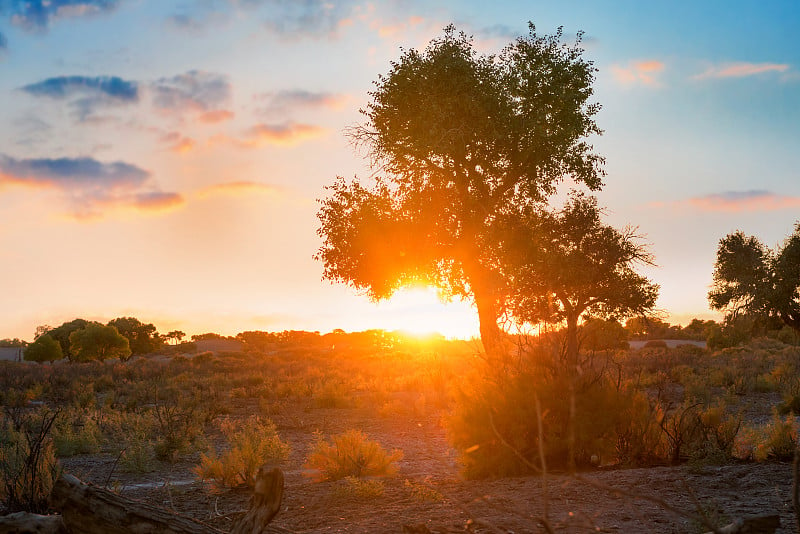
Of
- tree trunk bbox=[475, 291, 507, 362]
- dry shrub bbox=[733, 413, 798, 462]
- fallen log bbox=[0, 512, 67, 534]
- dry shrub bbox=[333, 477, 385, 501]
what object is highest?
tree trunk bbox=[475, 291, 507, 362]

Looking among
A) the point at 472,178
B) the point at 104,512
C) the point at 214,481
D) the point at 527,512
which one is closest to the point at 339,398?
the point at 472,178

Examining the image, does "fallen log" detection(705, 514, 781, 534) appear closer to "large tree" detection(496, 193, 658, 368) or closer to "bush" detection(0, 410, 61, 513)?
"bush" detection(0, 410, 61, 513)

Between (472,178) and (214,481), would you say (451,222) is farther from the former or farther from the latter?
(214,481)

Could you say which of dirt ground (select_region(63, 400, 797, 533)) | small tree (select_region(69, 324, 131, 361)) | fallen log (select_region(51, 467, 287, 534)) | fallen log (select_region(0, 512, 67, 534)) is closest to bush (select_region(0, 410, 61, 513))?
dirt ground (select_region(63, 400, 797, 533))

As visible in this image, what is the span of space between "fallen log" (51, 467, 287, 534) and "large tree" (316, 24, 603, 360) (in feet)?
46.3

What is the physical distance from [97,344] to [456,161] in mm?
53775

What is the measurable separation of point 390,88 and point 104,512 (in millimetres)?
A: 16589

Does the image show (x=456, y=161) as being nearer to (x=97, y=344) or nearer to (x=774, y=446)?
(x=774, y=446)

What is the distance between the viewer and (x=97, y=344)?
211ft

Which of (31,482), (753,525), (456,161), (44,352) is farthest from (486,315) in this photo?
(44,352)

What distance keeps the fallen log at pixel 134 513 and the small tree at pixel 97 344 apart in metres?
63.2

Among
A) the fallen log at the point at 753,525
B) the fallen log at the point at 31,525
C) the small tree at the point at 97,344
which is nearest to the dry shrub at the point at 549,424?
the fallen log at the point at 31,525

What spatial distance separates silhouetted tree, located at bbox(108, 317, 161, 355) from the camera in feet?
247

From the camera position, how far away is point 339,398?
2416 centimetres
